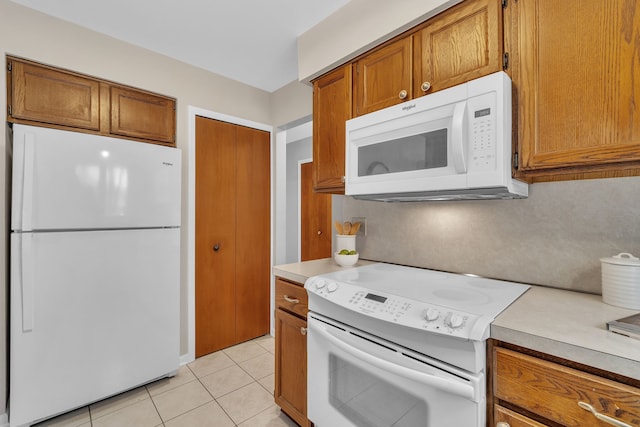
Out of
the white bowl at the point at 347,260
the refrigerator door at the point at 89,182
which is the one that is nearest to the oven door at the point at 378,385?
the white bowl at the point at 347,260

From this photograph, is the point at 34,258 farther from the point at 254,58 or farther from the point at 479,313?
the point at 479,313

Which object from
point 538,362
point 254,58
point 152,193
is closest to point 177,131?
point 152,193

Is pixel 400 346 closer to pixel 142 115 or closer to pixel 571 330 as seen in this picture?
pixel 571 330

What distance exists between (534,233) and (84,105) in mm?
2822

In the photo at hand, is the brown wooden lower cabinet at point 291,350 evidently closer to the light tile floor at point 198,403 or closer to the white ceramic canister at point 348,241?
the light tile floor at point 198,403

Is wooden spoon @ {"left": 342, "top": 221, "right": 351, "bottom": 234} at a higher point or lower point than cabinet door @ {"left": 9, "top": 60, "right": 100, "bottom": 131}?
lower

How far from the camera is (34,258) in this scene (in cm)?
162

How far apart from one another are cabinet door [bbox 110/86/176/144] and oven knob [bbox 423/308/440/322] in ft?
7.58

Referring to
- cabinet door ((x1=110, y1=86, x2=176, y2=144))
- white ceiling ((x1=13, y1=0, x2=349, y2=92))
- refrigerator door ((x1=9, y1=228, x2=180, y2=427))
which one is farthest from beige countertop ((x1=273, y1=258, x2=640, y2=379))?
cabinet door ((x1=110, y1=86, x2=176, y2=144))

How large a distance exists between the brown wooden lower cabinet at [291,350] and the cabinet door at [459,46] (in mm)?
1275

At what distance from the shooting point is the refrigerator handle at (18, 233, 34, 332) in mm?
1587

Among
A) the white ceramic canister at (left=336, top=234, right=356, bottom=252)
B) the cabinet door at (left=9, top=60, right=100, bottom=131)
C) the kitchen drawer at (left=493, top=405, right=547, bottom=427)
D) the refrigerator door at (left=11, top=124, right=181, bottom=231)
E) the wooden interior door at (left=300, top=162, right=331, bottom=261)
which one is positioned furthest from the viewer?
the wooden interior door at (left=300, top=162, right=331, bottom=261)

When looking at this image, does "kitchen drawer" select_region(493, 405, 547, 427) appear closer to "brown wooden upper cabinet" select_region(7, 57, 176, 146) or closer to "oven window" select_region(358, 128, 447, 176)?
"oven window" select_region(358, 128, 447, 176)

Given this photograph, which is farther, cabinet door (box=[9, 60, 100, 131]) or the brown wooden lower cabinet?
cabinet door (box=[9, 60, 100, 131])
